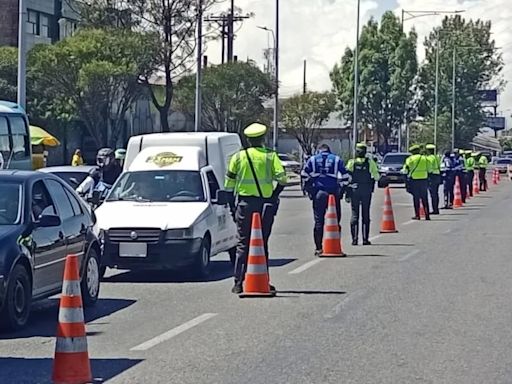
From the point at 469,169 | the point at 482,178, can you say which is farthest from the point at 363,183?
the point at 482,178

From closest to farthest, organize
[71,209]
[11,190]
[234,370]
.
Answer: [234,370] → [11,190] → [71,209]

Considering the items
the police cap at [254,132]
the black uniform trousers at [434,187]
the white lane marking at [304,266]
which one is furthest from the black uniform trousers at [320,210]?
the black uniform trousers at [434,187]

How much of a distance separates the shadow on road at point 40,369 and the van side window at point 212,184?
7.10 meters

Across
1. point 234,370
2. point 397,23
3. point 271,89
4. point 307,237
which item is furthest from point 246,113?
point 234,370

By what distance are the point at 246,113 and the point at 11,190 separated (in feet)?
155

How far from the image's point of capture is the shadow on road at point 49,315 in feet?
36.4

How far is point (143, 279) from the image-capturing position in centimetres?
1591

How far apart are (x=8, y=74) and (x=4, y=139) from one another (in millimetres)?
26903

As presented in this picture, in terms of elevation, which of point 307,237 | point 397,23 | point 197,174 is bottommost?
point 307,237

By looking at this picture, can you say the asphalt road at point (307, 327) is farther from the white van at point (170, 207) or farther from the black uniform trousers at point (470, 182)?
the black uniform trousers at point (470, 182)

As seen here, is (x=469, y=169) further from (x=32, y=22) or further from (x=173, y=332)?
(x=173, y=332)

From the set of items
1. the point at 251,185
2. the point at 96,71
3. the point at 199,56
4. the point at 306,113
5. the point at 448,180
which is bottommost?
the point at 448,180

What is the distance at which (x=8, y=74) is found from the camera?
51.8 metres

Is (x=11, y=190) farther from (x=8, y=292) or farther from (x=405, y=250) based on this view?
(x=405, y=250)
